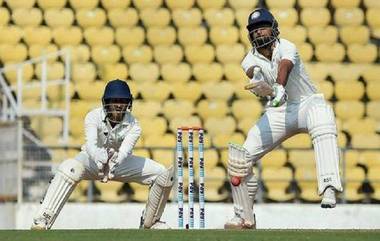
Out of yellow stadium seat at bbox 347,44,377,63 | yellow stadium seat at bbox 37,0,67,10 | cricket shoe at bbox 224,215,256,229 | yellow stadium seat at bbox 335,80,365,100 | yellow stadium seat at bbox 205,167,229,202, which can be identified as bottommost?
cricket shoe at bbox 224,215,256,229

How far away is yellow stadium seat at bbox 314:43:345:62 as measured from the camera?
51.8 feet

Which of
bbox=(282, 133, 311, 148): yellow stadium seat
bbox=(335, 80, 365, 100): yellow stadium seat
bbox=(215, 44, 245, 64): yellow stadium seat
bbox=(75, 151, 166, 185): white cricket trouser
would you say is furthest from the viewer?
bbox=(215, 44, 245, 64): yellow stadium seat

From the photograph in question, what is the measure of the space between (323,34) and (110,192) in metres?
3.46

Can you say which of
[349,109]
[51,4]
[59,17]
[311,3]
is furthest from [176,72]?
[349,109]

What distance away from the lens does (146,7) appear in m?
16.1

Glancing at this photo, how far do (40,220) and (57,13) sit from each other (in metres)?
6.04

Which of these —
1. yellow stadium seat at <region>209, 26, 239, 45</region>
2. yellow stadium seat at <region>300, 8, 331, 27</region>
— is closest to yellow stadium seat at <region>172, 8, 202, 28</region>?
yellow stadium seat at <region>209, 26, 239, 45</region>

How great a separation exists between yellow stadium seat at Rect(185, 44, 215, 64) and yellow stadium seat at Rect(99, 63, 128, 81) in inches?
31.1

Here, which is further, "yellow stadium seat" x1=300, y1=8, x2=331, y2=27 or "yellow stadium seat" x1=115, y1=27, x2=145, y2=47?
"yellow stadium seat" x1=300, y1=8, x2=331, y2=27

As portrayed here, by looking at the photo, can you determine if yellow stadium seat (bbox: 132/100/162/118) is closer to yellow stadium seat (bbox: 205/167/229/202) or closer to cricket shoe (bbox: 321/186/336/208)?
yellow stadium seat (bbox: 205/167/229/202)

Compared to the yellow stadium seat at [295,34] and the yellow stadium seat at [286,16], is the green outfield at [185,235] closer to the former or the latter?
the yellow stadium seat at [295,34]

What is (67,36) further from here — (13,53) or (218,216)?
(218,216)

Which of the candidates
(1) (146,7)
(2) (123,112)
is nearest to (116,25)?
(1) (146,7)

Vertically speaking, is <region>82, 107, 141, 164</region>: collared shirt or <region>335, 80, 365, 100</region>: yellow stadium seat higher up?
<region>335, 80, 365, 100</region>: yellow stadium seat
